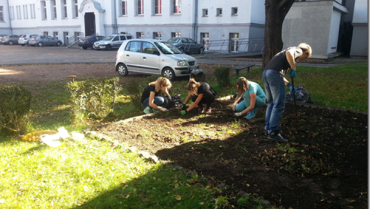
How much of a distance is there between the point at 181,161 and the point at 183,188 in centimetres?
83

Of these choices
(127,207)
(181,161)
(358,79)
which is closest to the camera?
(127,207)

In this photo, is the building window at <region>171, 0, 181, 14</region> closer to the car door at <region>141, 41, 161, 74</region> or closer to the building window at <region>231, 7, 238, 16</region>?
the building window at <region>231, 7, 238, 16</region>

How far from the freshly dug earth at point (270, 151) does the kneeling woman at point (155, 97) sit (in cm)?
22

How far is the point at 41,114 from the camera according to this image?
711 centimetres

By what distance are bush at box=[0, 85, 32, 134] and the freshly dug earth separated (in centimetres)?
139

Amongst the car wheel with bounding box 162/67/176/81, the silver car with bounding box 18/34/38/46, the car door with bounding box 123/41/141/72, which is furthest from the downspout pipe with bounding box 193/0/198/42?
the silver car with bounding box 18/34/38/46

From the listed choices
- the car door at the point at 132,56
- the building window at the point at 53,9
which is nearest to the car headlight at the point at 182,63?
the car door at the point at 132,56

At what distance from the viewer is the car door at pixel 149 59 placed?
12.6 meters

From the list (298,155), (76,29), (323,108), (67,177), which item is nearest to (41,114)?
(67,177)

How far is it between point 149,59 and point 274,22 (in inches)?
203

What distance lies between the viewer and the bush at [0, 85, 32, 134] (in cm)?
528

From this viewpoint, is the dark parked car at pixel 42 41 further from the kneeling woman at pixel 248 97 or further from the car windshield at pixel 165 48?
the kneeling woman at pixel 248 97

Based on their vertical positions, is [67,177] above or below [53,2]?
below

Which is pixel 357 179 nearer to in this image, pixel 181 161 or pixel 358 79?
pixel 181 161
